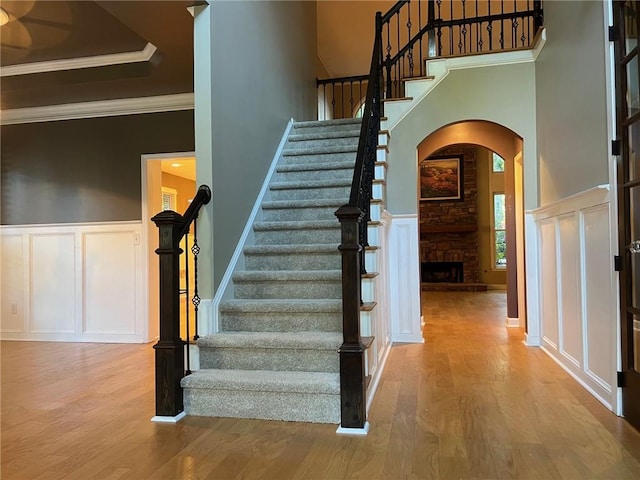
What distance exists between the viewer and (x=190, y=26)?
122 inches

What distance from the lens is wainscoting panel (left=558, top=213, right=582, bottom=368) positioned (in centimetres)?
300

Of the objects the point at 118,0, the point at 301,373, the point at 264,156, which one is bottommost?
the point at 301,373

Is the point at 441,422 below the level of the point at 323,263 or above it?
below

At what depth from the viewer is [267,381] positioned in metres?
2.44

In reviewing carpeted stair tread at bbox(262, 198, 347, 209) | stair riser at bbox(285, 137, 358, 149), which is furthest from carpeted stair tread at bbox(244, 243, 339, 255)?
stair riser at bbox(285, 137, 358, 149)

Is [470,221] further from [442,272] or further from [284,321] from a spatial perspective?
[284,321]

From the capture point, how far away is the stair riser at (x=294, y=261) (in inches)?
130

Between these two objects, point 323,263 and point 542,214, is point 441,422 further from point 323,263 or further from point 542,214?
point 542,214

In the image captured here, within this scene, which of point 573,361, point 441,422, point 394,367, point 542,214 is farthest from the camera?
point 542,214

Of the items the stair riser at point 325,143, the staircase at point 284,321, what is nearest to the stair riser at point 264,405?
the staircase at point 284,321

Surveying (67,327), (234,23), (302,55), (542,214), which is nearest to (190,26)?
(234,23)

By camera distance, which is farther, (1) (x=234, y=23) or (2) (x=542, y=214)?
(2) (x=542, y=214)

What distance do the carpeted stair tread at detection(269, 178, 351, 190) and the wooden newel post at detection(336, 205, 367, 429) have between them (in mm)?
1604

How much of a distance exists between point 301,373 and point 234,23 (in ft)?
8.44
